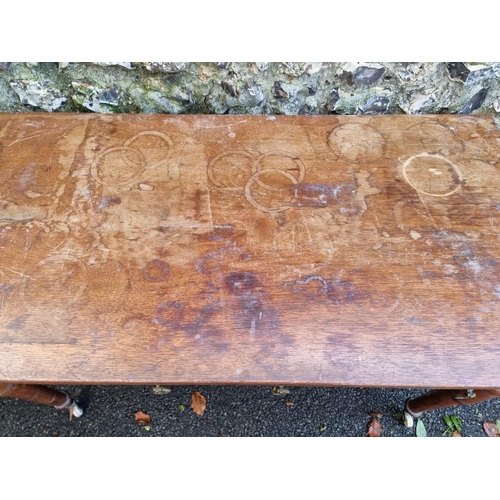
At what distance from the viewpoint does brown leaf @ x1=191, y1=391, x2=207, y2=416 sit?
1.59 m

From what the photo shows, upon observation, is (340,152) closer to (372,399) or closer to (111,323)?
(111,323)

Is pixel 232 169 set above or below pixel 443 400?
above

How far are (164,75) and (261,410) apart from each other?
1245 millimetres

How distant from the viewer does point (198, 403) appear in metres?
1.60

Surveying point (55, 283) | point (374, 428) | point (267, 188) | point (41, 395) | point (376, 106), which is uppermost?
point (376, 106)

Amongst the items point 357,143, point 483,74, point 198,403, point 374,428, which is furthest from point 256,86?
point 374,428

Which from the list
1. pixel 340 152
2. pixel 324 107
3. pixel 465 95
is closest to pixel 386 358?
pixel 340 152

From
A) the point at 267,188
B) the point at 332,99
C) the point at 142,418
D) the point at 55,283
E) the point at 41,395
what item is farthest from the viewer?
the point at 142,418

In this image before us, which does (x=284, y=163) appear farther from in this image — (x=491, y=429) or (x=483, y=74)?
(x=491, y=429)

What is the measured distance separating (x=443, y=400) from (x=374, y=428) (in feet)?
1.16

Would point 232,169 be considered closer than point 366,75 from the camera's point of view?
Yes

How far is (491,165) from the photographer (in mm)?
1289

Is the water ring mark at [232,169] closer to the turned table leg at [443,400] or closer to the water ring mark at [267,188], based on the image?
the water ring mark at [267,188]

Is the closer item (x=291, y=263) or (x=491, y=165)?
(x=291, y=263)
